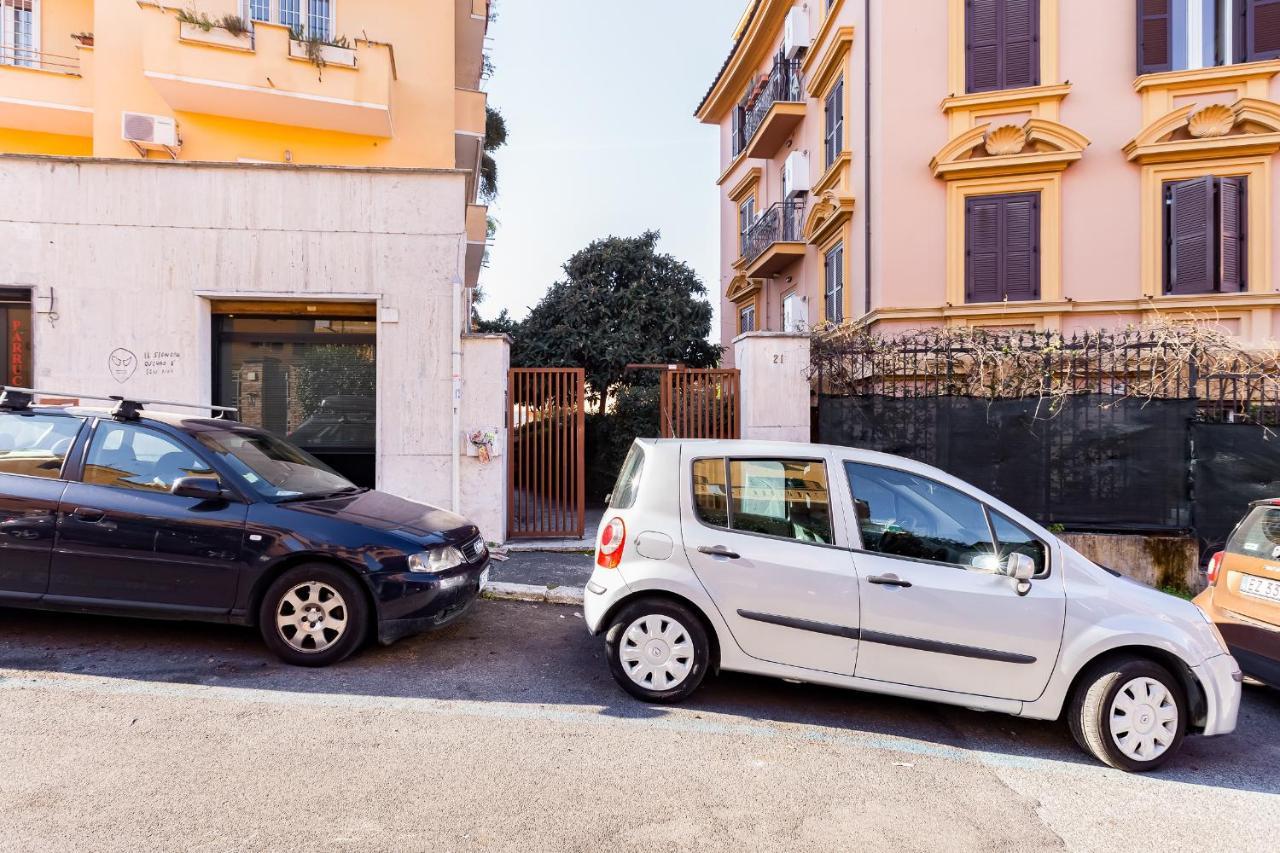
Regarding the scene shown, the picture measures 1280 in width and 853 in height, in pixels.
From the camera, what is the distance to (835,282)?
1524 centimetres

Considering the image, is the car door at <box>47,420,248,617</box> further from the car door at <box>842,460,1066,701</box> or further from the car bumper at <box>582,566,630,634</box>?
the car door at <box>842,460,1066,701</box>

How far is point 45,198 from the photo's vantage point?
27.2ft

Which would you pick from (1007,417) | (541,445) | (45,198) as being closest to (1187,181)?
(1007,417)

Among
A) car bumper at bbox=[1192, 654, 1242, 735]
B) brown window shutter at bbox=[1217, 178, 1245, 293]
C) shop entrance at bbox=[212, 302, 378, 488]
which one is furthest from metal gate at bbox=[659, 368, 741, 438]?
brown window shutter at bbox=[1217, 178, 1245, 293]

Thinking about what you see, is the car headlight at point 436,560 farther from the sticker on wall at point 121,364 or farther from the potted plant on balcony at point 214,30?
the potted plant on balcony at point 214,30

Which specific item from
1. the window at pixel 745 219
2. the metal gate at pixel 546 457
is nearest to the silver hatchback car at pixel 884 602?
the metal gate at pixel 546 457

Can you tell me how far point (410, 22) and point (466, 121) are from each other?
1.97 m

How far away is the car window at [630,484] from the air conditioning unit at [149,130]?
12.4m

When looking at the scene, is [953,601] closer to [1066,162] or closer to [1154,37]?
[1066,162]

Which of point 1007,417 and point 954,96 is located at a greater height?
point 954,96

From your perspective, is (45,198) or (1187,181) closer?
(45,198)

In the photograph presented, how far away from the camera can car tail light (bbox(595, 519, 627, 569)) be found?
4.57m

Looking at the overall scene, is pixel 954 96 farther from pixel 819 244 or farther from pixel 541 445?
pixel 541 445

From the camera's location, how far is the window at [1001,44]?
488 inches
